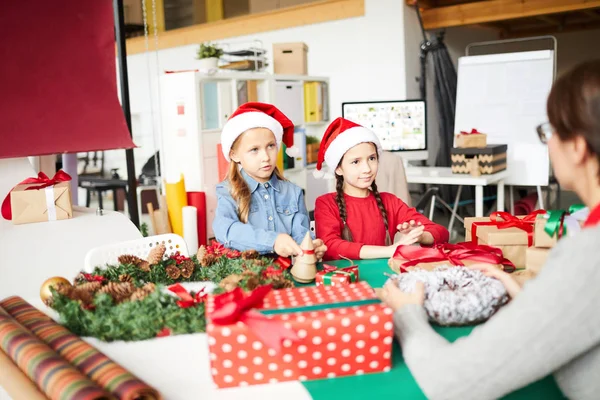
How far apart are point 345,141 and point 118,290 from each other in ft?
3.93

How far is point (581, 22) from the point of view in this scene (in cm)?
817

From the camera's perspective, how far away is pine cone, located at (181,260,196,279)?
1.61 m

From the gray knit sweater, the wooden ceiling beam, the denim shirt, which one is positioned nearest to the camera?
the gray knit sweater

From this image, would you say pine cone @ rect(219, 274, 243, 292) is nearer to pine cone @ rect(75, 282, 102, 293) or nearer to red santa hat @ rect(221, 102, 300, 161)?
pine cone @ rect(75, 282, 102, 293)

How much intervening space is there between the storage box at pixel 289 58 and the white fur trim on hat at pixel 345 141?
11.9ft

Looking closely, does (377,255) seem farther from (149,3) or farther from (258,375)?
(149,3)

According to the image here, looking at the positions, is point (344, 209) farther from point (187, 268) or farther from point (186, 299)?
point (186, 299)

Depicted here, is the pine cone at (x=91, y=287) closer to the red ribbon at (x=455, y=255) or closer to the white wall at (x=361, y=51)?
the red ribbon at (x=455, y=255)

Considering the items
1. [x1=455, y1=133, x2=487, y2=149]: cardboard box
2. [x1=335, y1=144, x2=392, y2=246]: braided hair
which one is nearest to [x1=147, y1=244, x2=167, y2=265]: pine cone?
[x1=335, y1=144, x2=392, y2=246]: braided hair

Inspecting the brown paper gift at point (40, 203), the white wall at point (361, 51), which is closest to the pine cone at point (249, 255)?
the brown paper gift at point (40, 203)

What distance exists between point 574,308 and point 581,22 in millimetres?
8536

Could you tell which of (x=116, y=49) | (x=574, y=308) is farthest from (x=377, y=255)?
(x=116, y=49)

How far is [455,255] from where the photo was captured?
158cm

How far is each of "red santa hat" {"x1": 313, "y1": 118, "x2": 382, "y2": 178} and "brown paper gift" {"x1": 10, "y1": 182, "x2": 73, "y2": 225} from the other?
1169 millimetres
